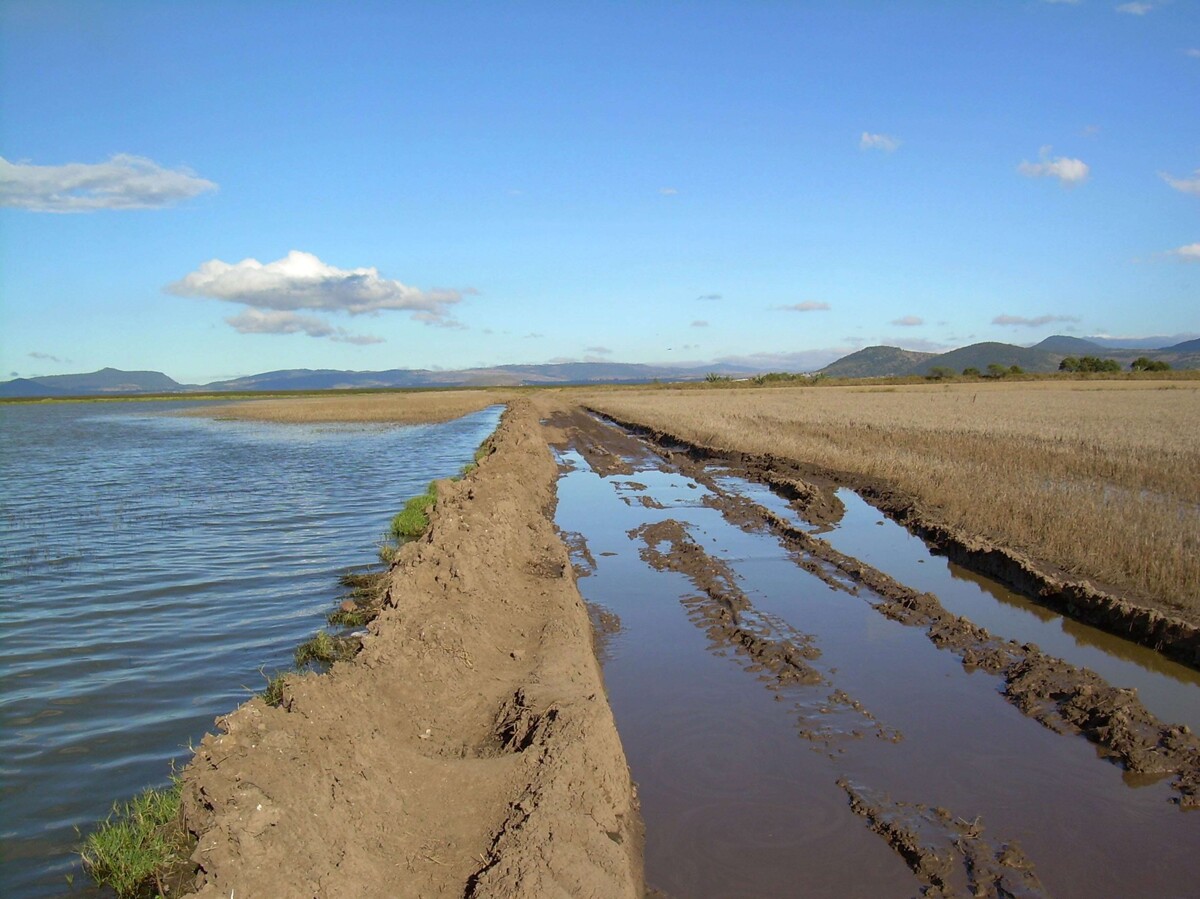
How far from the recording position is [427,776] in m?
5.23

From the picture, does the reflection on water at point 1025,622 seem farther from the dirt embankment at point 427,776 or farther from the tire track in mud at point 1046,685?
the dirt embankment at point 427,776

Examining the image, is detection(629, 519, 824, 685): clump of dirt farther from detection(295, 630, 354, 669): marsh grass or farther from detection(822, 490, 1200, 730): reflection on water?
detection(295, 630, 354, 669): marsh grass

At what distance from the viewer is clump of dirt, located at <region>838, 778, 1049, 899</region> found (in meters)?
4.65

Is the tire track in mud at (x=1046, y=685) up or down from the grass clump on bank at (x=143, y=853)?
down

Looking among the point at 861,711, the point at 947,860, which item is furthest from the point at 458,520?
the point at 947,860

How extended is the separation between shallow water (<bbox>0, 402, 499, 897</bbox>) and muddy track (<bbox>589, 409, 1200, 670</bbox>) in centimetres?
880

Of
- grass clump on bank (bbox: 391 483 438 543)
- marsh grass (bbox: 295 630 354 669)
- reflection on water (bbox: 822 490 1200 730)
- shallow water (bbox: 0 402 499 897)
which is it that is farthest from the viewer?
grass clump on bank (bbox: 391 483 438 543)

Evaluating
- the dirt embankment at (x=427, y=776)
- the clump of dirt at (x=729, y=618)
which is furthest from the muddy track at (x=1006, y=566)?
the dirt embankment at (x=427, y=776)

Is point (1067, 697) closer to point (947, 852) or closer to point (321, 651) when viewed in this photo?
point (947, 852)

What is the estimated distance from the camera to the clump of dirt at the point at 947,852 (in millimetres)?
4648

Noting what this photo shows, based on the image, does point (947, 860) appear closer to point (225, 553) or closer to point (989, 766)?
point (989, 766)

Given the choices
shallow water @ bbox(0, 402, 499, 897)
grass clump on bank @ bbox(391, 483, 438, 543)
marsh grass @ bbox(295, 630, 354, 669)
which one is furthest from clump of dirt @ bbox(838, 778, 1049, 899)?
grass clump on bank @ bbox(391, 483, 438, 543)

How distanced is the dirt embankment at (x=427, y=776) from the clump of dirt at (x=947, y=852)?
5.22 ft

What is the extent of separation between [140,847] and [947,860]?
4646 millimetres
